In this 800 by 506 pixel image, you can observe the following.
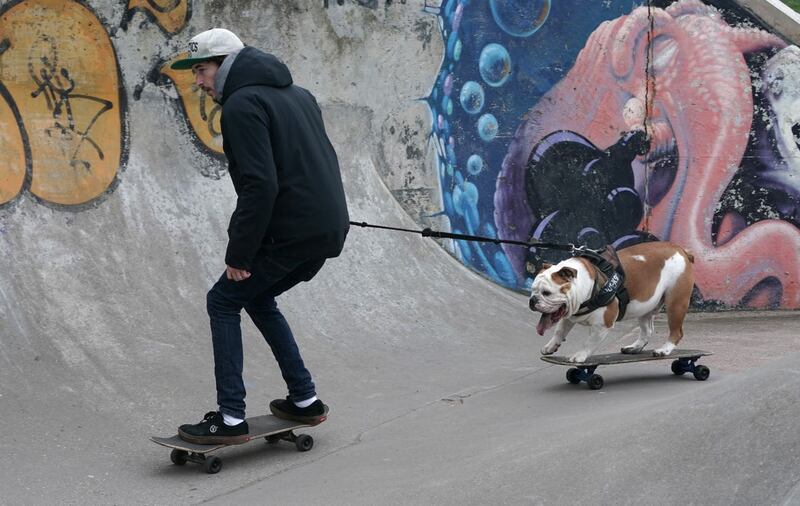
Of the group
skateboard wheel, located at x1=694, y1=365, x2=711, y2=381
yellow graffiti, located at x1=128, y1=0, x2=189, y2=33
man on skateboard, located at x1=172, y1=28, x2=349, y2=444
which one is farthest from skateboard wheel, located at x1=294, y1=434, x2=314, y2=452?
yellow graffiti, located at x1=128, y1=0, x2=189, y2=33

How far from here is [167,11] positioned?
A: 7.62 metres

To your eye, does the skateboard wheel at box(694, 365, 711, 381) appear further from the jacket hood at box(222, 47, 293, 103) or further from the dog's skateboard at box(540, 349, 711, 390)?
the jacket hood at box(222, 47, 293, 103)

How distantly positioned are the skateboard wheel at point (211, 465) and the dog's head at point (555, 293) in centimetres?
222

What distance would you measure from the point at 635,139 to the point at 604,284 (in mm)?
3384

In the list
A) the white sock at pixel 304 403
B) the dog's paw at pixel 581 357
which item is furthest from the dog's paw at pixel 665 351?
the white sock at pixel 304 403

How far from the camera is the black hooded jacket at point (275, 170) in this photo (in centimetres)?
436

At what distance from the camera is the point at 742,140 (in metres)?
9.07

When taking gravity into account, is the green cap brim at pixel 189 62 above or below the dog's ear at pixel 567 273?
above

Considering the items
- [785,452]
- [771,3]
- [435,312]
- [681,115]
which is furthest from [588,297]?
[771,3]

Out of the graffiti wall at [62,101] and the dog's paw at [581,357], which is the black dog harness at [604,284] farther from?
the graffiti wall at [62,101]

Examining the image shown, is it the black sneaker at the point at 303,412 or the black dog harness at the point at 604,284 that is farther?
the black dog harness at the point at 604,284

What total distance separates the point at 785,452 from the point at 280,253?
2.32m

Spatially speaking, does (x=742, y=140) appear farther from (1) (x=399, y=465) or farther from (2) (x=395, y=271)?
(1) (x=399, y=465)

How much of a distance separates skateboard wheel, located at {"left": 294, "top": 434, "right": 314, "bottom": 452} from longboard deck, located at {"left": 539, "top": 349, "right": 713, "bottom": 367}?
189cm
